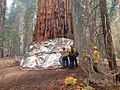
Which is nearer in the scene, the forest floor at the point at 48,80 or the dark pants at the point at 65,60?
the forest floor at the point at 48,80

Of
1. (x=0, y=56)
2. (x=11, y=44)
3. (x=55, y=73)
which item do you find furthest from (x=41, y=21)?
(x=11, y=44)

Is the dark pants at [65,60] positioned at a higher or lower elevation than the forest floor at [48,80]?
higher

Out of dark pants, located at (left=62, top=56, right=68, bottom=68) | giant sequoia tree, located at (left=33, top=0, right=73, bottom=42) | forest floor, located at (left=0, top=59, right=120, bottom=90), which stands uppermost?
giant sequoia tree, located at (left=33, top=0, right=73, bottom=42)

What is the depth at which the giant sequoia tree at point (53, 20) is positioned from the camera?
14.5 metres

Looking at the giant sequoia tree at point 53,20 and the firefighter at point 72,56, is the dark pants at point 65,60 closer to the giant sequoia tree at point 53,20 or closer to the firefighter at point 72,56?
Result: the firefighter at point 72,56

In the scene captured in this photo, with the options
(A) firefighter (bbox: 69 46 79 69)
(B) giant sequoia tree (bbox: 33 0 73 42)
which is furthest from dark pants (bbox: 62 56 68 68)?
(B) giant sequoia tree (bbox: 33 0 73 42)

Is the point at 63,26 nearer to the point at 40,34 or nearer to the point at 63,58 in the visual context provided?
the point at 40,34

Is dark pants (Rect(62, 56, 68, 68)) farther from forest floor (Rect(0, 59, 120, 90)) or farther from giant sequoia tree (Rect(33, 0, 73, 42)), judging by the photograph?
giant sequoia tree (Rect(33, 0, 73, 42))

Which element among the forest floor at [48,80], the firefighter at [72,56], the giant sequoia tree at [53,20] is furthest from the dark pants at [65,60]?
the giant sequoia tree at [53,20]

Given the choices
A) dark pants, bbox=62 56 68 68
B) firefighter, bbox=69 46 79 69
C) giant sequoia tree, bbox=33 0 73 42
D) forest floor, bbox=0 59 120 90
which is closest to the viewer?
forest floor, bbox=0 59 120 90

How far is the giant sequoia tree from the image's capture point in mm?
14523

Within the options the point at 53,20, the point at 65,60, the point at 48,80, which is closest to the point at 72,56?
the point at 65,60

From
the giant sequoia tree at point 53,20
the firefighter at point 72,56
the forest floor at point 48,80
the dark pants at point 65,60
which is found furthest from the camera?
the giant sequoia tree at point 53,20

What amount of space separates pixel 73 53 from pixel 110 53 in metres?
2.82
